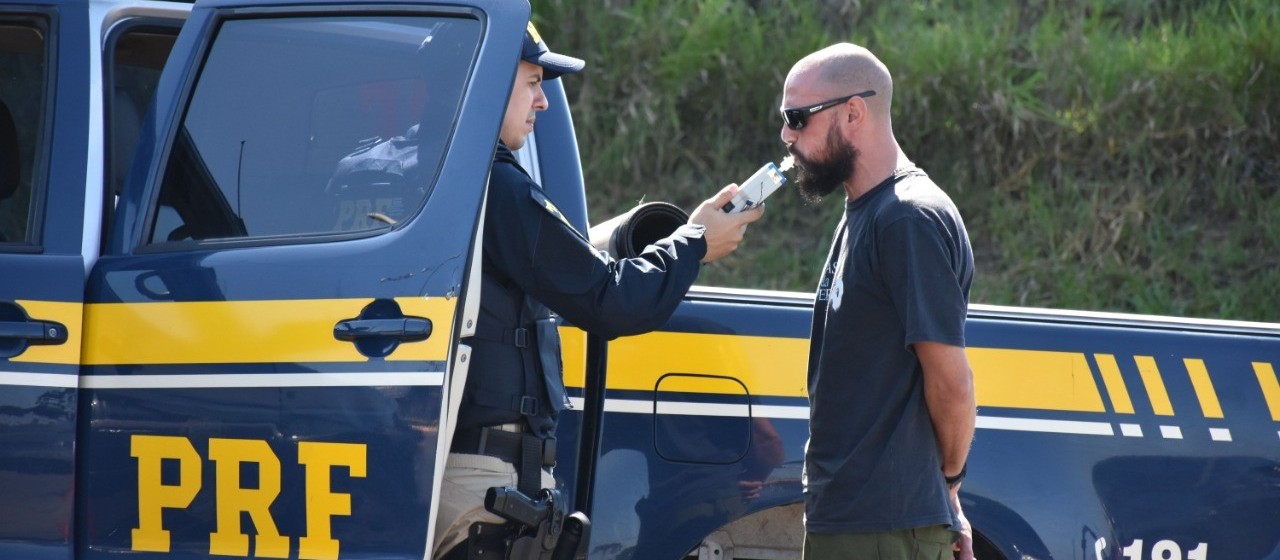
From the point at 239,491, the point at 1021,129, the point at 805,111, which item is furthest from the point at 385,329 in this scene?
the point at 1021,129

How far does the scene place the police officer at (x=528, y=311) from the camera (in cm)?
243

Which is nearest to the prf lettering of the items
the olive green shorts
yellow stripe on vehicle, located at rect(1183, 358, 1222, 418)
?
the olive green shorts

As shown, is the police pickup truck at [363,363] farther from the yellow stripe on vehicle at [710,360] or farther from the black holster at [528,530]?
the black holster at [528,530]

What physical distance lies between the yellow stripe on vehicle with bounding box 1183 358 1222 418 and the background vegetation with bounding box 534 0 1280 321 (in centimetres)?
386

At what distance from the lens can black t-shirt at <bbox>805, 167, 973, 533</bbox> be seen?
88.7 inches

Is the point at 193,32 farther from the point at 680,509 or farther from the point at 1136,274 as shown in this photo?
the point at 1136,274

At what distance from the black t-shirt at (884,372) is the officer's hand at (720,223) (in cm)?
27

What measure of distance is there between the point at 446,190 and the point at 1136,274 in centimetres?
512

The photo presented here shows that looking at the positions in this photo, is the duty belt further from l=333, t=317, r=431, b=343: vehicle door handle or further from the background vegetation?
the background vegetation

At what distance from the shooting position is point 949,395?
89.2 inches

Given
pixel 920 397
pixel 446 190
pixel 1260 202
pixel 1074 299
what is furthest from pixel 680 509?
pixel 1260 202

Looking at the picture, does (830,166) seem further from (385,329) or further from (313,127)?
(313,127)

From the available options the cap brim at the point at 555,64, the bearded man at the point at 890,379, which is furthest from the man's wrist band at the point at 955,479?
the cap brim at the point at 555,64

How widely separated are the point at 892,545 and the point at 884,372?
316 millimetres
